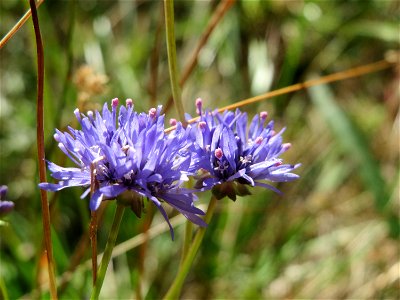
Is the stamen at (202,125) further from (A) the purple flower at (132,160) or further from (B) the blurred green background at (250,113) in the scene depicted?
(B) the blurred green background at (250,113)

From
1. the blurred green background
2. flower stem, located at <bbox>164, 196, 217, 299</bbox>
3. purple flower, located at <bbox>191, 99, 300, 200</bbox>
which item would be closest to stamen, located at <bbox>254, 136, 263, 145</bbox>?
purple flower, located at <bbox>191, 99, 300, 200</bbox>

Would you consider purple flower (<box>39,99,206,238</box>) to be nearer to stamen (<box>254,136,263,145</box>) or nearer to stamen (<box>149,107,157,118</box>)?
stamen (<box>149,107,157,118</box>)

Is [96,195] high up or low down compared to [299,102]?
down

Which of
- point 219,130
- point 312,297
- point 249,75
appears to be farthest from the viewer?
point 249,75

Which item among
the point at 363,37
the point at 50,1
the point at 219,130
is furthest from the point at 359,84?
the point at 219,130

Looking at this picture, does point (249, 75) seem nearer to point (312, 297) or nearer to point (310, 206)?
point (310, 206)

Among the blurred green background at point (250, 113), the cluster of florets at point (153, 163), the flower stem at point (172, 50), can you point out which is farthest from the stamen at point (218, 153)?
the blurred green background at point (250, 113)
